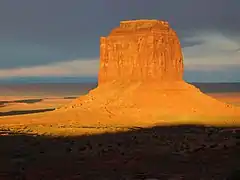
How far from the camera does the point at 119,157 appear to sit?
30062mm

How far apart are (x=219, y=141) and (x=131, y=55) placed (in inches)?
1494

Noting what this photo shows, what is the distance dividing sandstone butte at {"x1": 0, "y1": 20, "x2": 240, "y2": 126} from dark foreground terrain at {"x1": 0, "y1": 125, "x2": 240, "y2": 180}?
22.6 metres

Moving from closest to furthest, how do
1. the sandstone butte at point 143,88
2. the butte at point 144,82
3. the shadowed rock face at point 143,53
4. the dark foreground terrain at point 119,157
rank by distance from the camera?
the dark foreground terrain at point 119,157
the sandstone butte at point 143,88
the butte at point 144,82
the shadowed rock face at point 143,53

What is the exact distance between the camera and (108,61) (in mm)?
77312

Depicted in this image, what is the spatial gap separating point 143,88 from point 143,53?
598 cm

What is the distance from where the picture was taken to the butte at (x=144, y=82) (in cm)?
6781

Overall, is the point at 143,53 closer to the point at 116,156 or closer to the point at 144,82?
the point at 144,82

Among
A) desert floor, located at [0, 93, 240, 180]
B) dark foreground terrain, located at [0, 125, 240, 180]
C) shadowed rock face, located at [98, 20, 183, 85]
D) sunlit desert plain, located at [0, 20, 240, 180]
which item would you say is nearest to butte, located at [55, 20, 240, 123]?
shadowed rock face, located at [98, 20, 183, 85]

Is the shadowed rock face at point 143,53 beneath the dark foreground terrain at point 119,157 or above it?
above

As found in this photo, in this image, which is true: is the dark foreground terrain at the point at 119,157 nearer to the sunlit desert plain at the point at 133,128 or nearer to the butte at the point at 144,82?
the sunlit desert plain at the point at 133,128

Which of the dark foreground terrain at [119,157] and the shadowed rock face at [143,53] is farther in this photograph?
the shadowed rock face at [143,53]

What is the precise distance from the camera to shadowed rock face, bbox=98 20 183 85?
73312mm

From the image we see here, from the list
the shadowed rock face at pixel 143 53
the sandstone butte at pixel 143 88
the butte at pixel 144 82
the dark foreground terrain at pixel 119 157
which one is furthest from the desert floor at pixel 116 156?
the shadowed rock face at pixel 143 53

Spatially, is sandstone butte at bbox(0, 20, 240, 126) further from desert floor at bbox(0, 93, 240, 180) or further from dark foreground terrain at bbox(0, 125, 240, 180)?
dark foreground terrain at bbox(0, 125, 240, 180)
